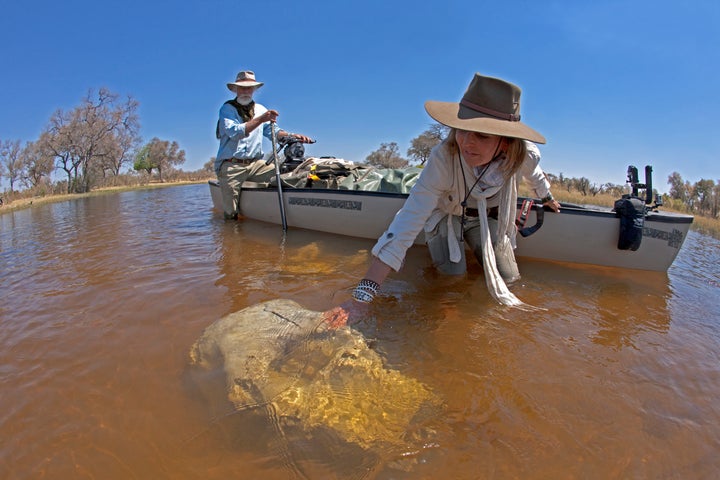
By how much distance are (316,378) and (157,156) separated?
5169 cm

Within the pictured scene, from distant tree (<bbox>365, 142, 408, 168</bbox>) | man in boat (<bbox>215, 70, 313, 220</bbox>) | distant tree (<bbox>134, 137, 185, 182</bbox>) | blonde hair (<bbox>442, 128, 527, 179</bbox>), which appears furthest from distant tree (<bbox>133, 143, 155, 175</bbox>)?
blonde hair (<bbox>442, 128, 527, 179</bbox>)

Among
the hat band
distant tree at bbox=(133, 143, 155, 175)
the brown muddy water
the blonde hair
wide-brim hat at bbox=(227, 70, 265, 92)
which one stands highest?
distant tree at bbox=(133, 143, 155, 175)

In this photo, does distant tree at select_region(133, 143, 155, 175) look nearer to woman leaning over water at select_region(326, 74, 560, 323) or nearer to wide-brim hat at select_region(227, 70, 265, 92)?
wide-brim hat at select_region(227, 70, 265, 92)

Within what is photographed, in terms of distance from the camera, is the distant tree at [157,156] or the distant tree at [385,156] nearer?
the distant tree at [385,156]

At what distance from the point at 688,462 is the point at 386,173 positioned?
4.34 m

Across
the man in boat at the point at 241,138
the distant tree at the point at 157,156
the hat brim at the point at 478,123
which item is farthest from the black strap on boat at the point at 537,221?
the distant tree at the point at 157,156

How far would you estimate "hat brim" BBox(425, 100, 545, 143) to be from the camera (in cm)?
188

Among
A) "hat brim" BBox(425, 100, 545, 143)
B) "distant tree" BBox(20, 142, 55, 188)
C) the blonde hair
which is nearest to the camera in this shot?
"hat brim" BBox(425, 100, 545, 143)

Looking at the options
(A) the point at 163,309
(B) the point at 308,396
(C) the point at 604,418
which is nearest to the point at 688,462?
(C) the point at 604,418

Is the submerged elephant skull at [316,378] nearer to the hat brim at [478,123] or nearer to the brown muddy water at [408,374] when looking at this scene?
the brown muddy water at [408,374]

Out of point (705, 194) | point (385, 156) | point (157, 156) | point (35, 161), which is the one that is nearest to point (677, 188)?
point (705, 194)

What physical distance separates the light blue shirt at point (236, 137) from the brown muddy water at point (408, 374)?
106 inches

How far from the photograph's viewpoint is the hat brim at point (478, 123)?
1881 mm

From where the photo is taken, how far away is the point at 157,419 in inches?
60.1
